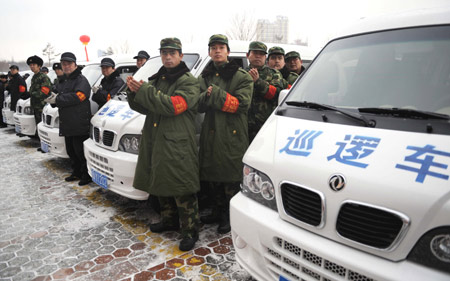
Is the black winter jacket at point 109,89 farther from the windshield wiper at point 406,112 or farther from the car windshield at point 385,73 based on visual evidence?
the windshield wiper at point 406,112

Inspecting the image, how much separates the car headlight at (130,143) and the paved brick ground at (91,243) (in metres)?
0.91

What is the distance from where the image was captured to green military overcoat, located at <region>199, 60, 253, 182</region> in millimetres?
3205

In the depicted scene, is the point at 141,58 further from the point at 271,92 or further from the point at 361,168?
the point at 361,168

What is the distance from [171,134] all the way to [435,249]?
215 cm

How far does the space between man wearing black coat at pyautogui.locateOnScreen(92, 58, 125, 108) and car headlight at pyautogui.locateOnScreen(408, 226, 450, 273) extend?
15.5ft

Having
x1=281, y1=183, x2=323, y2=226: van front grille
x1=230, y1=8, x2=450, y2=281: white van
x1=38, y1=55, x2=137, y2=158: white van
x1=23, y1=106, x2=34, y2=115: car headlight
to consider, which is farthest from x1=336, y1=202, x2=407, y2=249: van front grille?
x1=23, y1=106, x2=34, y2=115: car headlight

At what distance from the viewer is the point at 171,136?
2855mm

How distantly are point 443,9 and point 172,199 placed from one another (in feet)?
9.51

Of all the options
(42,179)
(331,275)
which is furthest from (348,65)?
(42,179)

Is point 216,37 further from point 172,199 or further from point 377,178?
point 377,178

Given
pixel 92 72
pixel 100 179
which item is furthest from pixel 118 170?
pixel 92 72

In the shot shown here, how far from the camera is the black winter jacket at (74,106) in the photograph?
486 centimetres

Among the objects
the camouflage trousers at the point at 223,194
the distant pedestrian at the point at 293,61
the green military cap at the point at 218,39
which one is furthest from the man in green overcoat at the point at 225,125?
the distant pedestrian at the point at 293,61

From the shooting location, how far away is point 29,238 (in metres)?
3.50
